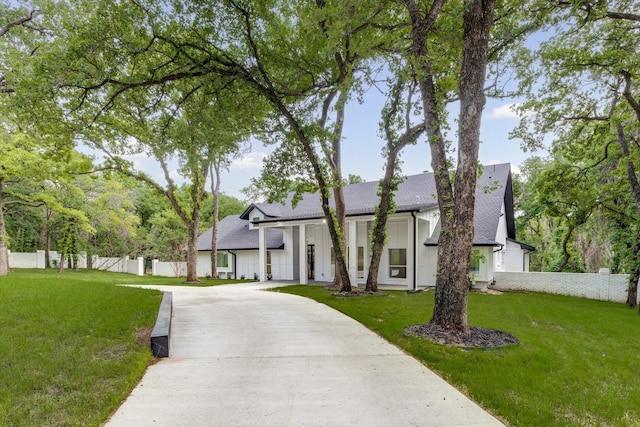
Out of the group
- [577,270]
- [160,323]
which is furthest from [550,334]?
A: [577,270]

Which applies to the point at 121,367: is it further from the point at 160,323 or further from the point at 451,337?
the point at 451,337

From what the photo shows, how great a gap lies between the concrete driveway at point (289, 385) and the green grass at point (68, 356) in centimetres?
28

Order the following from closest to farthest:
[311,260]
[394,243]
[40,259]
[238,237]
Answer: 1. [394,243]
2. [311,260]
3. [238,237]
4. [40,259]

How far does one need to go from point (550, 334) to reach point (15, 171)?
756 inches

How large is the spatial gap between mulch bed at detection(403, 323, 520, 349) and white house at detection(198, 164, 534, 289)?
22.0ft

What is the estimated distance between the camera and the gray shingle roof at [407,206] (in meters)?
13.6

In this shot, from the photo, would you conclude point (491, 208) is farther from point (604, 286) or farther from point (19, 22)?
point (19, 22)

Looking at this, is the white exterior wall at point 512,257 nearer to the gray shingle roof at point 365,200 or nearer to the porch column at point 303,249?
the gray shingle roof at point 365,200

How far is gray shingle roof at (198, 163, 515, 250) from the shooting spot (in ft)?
44.6

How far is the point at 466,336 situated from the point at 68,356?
18.3ft

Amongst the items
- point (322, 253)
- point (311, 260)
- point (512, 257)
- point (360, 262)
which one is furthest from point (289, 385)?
point (512, 257)

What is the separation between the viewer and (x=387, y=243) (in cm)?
1467

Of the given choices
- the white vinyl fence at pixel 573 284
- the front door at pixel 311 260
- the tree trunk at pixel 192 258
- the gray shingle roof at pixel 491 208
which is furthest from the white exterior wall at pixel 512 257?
the tree trunk at pixel 192 258

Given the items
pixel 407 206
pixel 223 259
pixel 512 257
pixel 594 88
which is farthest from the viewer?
pixel 223 259
